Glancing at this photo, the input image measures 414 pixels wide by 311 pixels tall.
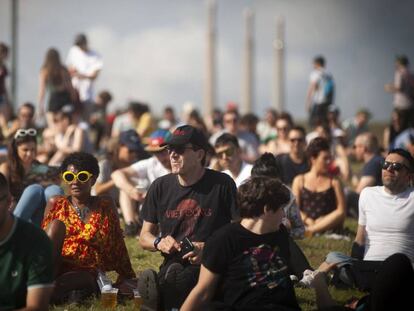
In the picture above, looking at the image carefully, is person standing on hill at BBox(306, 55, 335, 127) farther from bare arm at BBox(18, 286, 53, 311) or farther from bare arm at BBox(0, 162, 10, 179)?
bare arm at BBox(18, 286, 53, 311)

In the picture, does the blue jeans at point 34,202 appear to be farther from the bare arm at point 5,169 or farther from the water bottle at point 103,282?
the water bottle at point 103,282

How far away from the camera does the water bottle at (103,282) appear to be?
795 centimetres

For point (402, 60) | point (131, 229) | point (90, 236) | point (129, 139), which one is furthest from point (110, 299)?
point (402, 60)

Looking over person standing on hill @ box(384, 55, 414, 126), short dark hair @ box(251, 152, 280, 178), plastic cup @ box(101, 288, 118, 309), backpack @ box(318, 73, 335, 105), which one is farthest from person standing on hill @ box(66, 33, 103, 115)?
plastic cup @ box(101, 288, 118, 309)

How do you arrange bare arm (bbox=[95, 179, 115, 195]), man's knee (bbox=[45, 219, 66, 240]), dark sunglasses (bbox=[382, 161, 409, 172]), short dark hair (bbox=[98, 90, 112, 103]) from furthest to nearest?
short dark hair (bbox=[98, 90, 112, 103])
bare arm (bbox=[95, 179, 115, 195])
dark sunglasses (bbox=[382, 161, 409, 172])
man's knee (bbox=[45, 219, 66, 240])

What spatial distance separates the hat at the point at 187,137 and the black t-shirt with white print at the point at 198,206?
273 mm

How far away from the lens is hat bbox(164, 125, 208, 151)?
25.4 ft

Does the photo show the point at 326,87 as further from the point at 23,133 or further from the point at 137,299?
the point at 137,299

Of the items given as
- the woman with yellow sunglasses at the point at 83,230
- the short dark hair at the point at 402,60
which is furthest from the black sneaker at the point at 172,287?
the short dark hair at the point at 402,60

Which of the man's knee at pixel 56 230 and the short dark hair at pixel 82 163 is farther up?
the short dark hair at pixel 82 163

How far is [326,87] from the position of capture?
21.8 metres

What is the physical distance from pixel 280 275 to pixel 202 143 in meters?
1.75

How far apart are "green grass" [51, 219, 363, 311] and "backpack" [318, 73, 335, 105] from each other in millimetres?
8618

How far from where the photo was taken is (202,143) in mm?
7840
